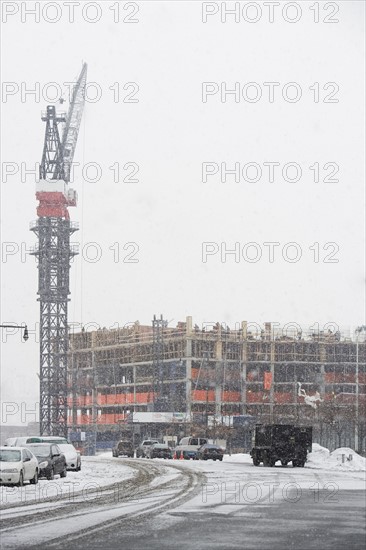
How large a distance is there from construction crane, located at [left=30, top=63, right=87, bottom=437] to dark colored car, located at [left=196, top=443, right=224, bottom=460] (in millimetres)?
64236

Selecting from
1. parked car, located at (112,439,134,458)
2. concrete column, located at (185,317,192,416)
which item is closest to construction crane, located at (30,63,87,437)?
concrete column, located at (185,317,192,416)

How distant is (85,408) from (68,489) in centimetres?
13496

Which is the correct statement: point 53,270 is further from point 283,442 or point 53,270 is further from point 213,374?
point 283,442

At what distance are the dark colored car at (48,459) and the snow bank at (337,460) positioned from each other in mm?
17747

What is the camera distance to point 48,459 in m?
38.5

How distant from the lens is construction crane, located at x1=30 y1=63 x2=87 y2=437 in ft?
461

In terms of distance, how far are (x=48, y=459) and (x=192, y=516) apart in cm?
1799

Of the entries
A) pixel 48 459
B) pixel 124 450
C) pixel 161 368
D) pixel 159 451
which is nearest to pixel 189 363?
pixel 161 368

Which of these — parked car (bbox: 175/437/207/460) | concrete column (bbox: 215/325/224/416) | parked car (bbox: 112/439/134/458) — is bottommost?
parked car (bbox: 112/439/134/458)

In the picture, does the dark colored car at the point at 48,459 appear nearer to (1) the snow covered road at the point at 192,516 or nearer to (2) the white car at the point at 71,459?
(1) the snow covered road at the point at 192,516

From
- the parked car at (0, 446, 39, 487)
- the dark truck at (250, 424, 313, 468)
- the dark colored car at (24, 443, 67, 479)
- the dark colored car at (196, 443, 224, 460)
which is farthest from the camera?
the dark colored car at (196, 443, 224, 460)

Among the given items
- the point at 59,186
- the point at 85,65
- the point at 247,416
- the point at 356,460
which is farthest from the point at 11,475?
the point at 85,65

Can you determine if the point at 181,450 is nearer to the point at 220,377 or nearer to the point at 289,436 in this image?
the point at 289,436

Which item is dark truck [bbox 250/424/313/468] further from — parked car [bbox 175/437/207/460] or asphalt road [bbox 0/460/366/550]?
asphalt road [bbox 0/460/366/550]
